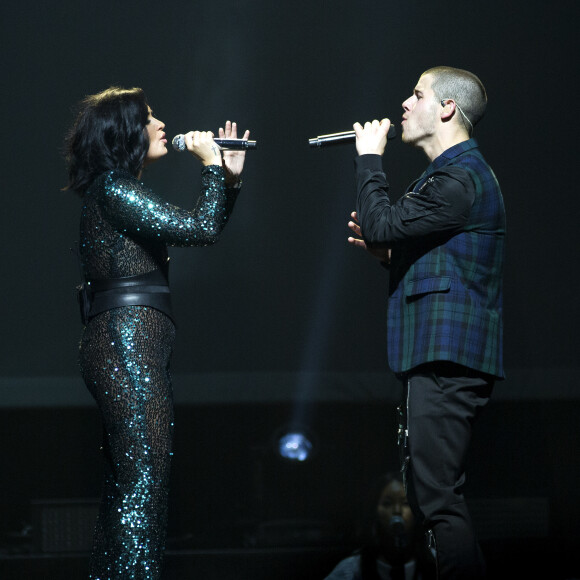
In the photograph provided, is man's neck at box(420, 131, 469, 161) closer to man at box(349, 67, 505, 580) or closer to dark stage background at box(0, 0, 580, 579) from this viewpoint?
man at box(349, 67, 505, 580)

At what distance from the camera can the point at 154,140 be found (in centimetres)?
155

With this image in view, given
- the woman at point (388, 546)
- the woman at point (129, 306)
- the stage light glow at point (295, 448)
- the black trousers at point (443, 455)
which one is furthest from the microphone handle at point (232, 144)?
the stage light glow at point (295, 448)

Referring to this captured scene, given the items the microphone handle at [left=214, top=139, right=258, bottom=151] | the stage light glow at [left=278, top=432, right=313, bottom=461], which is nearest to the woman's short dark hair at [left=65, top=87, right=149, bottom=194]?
the microphone handle at [left=214, top=139, right=258, bottom=151]

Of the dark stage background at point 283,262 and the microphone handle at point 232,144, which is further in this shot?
the dark stage background at point 283,262

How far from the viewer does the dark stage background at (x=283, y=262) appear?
2.46 meters

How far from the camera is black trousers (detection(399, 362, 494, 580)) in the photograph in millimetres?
1343

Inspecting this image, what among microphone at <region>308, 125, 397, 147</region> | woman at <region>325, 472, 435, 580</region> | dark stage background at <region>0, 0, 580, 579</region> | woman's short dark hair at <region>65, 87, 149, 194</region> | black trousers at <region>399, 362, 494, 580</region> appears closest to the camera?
black trousers at <region>399, 362, 494, 580</region>

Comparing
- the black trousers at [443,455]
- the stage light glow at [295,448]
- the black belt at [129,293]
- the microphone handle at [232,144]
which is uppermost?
the microphone handle at [232,144]

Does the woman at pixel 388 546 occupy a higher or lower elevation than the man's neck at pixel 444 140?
lower

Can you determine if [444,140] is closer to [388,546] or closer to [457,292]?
[457,292]

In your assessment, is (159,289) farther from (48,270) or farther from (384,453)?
(384,453)

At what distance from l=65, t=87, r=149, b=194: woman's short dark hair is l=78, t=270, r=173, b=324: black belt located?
21 centimetres

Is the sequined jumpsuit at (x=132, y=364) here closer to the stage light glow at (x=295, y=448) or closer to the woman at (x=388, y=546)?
the woman at (x=388, y=546)

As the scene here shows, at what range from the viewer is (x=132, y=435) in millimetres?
1368
